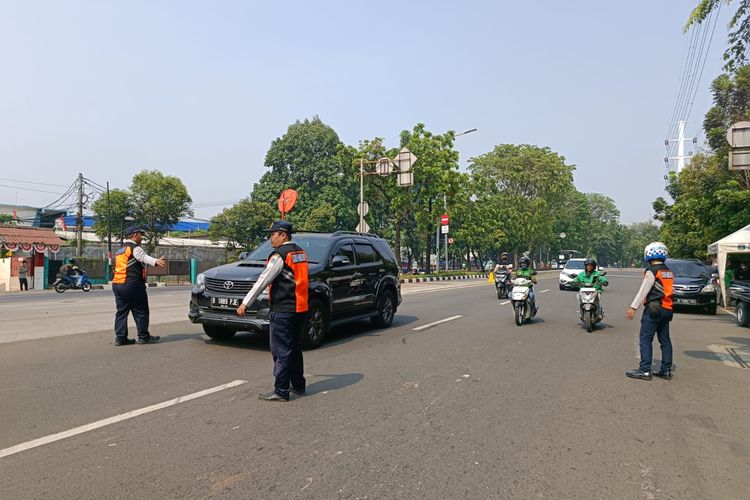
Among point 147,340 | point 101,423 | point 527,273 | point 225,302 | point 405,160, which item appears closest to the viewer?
point 101,423

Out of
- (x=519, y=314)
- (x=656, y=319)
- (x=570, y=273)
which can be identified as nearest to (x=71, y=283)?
(x=519, y=314)

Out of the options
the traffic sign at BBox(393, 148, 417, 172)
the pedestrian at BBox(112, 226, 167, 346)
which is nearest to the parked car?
the pedestrian at BBox(112, 226, 167, 346)

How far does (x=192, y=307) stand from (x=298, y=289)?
360 cm

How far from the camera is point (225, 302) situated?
24.5 ft

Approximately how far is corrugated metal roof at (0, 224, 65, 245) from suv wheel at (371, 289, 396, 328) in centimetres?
2518

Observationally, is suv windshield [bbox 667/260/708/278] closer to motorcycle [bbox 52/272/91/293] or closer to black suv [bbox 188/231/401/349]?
black suv [bbox 188/231/401/349]

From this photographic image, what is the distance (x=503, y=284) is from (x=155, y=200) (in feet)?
109

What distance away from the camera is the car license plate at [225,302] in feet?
24.2

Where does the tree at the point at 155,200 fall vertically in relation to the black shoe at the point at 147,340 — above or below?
above

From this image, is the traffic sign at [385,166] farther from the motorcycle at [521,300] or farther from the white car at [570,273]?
the motorcycle at [521,300]

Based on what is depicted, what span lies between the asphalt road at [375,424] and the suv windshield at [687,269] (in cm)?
762

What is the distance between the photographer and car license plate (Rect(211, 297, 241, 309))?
7.38 meters

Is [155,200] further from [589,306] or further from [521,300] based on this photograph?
[589,306]

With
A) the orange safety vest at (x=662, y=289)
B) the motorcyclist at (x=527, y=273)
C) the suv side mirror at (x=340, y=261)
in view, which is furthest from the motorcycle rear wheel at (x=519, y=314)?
the orange safety vest at (x=662, y=289)
